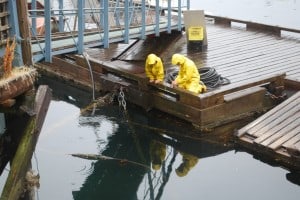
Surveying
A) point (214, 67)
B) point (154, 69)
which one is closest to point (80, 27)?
point (154, 69)

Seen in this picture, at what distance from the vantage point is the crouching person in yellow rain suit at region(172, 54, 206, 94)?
11.0 m

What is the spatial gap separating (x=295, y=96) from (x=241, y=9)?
20.1 metres

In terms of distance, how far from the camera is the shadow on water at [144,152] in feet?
30.4

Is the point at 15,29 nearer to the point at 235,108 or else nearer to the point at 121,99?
the point at 121,99

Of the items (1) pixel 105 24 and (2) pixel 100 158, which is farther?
(1) pixel 105 24

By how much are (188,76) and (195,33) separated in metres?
4.09

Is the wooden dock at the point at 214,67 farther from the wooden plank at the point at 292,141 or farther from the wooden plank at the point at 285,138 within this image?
the wooden plank at the point at 292,141

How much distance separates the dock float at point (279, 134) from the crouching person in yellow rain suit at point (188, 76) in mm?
1528

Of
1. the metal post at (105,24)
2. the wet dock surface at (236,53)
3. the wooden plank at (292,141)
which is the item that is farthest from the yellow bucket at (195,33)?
the wooden plank at (292,141)

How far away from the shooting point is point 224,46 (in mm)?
15227

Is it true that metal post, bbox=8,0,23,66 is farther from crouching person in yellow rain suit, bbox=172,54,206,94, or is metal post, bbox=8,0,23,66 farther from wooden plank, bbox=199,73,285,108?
wooden plank, bbox=199,73,285,108

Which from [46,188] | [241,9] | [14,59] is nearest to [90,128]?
[46,188]

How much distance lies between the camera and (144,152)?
10.9 meters

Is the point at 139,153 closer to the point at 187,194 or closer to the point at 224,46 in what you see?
the point at 187,194
